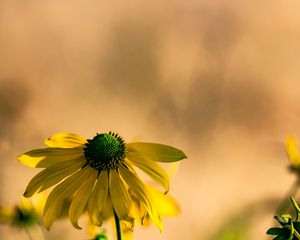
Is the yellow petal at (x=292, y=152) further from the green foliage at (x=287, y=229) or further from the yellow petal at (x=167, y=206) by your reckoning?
the green foliage at (x=287, y=229)

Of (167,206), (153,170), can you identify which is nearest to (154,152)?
(153,170)

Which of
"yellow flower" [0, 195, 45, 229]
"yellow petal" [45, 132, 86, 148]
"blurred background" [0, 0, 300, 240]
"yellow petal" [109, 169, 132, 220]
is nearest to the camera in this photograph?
"yellow petal" [109, 169, 132, 220]

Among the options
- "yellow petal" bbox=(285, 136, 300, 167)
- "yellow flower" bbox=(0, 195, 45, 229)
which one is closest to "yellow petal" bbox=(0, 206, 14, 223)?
"yellow flower" bbox=(0, 195, 45, 229)

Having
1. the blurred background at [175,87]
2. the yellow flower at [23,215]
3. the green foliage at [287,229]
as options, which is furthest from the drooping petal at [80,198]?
the blurred background at [175,87]

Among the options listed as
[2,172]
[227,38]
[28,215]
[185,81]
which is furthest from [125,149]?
[227,38]

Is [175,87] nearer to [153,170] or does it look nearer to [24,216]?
[24,216]

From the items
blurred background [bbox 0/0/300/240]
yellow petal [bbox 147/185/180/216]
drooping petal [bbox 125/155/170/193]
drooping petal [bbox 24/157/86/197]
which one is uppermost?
blurred background [bbox 0/0/300/240]

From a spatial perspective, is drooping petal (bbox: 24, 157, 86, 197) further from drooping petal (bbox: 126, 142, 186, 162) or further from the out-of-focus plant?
the out-of-focus plant
